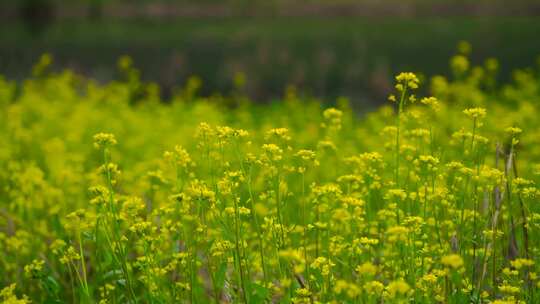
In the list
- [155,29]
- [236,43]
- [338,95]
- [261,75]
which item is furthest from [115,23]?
[338,95]

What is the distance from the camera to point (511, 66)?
20188 mm

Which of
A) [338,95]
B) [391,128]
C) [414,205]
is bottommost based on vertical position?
[338,95]

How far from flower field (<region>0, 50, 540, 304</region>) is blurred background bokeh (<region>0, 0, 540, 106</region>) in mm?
3588

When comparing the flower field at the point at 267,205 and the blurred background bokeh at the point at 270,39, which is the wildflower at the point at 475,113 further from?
the blurred background bokeh at the point at 270,39

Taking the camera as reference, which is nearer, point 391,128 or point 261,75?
point 391,128

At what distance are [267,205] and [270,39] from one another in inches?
1006

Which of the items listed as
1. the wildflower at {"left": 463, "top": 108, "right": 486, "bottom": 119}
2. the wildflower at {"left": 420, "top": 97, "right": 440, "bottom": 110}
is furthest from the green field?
the wildflower at {"left": 463, "top": 108, "right": 486, "bottom": 119}

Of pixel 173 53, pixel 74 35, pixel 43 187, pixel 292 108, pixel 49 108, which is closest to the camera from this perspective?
pixel 43 187

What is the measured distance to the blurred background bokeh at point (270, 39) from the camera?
20.6m

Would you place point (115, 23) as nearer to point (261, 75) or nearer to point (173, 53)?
point (173, 53)

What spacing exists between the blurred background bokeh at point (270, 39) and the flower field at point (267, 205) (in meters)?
3.59

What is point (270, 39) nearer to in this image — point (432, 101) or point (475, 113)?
point (432, 101)

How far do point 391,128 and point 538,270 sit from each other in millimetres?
1181

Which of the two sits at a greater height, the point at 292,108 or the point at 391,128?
the point at 391,128
